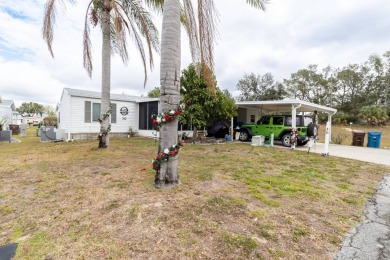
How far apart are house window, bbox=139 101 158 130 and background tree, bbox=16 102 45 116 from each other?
6790 cm

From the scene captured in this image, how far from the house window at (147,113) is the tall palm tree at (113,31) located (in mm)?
4609

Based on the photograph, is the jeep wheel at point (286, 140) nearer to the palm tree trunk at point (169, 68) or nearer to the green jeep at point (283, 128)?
the green jeep at point (283, 128)

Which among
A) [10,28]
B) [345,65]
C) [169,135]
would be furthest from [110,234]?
[345,65]

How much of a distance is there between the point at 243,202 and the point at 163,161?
1.57m

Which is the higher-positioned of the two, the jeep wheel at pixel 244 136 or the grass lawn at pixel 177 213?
the jeep wheel at pixel 244 136

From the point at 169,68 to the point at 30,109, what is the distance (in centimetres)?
8179

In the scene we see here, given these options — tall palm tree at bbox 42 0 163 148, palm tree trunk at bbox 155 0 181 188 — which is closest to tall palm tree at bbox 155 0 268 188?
palm tree trunk at bbox 155 0 181 188

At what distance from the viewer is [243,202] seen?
10.7 feet

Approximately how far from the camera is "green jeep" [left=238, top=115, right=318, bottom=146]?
10.6 metres

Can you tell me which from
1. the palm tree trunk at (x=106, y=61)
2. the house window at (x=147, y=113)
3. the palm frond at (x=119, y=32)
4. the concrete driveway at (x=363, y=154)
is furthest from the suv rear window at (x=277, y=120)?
the palm tree trunk at (x=106, y=61)

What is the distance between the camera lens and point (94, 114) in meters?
12.5

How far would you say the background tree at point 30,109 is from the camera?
64438 millimetres

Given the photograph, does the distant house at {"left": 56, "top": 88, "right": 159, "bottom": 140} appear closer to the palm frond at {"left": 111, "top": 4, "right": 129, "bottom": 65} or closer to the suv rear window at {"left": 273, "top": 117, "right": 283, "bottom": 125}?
the palm frond at {"left": 111, "top": 4, "right": 129, "bottom": 65}

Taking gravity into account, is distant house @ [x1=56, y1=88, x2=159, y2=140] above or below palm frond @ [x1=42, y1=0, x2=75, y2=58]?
below
